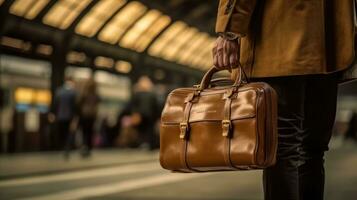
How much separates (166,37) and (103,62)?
7.17 meters

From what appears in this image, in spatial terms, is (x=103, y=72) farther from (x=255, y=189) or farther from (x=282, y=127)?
(x=282, y=127)

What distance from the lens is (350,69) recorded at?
2.58 metres

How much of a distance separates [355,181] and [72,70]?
12072mm

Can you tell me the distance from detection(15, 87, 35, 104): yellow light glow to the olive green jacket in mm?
12858

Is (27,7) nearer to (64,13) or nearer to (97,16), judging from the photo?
(64,13)

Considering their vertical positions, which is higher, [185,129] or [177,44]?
[177,44]

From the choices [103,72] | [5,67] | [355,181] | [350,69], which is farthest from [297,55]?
[103,72]

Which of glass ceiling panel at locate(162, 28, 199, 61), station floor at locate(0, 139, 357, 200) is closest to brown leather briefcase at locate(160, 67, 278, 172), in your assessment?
station floor at locate(0, 139, 357, 200)

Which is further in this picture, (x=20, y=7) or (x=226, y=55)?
(x=20, y=7)

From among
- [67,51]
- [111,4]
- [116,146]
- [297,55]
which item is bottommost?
[116,146]

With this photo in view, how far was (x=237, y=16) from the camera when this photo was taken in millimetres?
2514

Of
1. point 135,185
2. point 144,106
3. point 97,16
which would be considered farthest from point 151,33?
point 135,185

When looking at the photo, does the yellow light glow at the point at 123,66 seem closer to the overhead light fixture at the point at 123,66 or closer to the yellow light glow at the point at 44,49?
the overhead light fixture at the point at 123,66

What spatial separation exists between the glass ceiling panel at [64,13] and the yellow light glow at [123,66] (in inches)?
97.5
